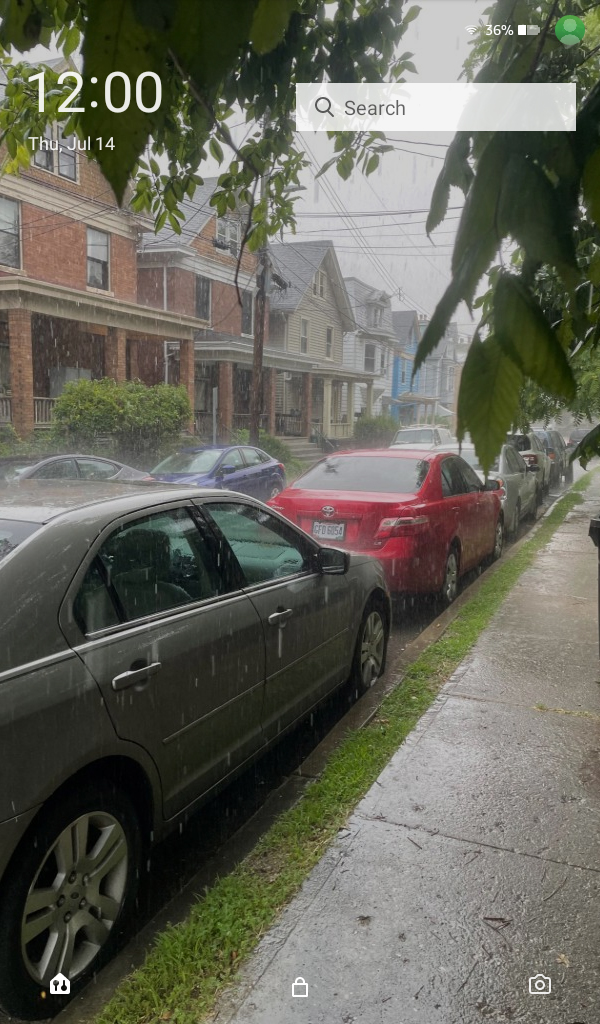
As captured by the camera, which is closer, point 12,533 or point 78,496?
point 12,533

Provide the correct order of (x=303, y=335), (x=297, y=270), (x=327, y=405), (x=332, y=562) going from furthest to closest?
(x=327, y=405), (x=303, y=335), (x=297, y=270), (x=332, y=562)

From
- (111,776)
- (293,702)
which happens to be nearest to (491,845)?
(293,702)

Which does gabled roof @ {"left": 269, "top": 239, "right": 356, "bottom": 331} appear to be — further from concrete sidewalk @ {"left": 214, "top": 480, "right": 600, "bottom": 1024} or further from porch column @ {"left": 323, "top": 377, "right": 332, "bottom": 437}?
concrete sidewalk @ {"left": 214, "top": 480, "right": 600, "bottom": 1024}

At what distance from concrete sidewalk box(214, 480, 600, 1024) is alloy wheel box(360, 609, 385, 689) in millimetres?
602

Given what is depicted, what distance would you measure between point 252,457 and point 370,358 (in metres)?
27.8

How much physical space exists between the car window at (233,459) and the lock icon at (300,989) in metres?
12.3

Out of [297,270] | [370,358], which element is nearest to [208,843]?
[297,270]

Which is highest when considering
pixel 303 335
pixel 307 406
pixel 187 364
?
pixel 303 335

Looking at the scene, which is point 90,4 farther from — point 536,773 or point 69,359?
point 69,359

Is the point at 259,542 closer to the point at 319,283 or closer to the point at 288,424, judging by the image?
the point at 288,424

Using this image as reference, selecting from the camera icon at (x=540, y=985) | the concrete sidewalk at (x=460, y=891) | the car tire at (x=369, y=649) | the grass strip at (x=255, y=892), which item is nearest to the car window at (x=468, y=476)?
the car tire at (x=369, y=649)

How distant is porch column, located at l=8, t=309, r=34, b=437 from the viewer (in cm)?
1991

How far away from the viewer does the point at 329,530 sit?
24.8 ft

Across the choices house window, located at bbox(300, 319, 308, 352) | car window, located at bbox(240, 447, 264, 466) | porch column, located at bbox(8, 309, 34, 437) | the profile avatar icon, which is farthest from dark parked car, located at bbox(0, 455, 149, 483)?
house window, located at bbox(300, 319, 308, 352)
